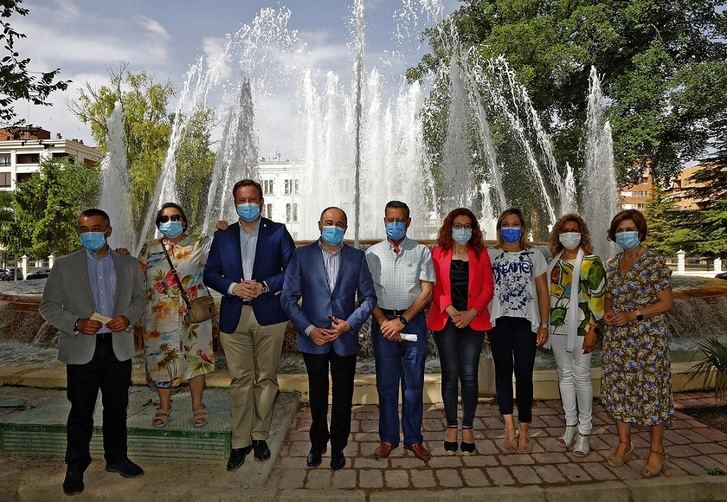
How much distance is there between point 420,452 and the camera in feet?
13.3

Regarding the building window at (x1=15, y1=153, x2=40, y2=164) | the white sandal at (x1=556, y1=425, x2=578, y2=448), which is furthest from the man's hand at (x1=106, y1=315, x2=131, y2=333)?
the building window at (x1=15, y1=153, x2=40, y2=164)

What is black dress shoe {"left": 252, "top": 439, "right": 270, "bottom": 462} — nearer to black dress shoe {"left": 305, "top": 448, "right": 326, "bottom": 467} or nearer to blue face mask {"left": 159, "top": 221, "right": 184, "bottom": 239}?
black dress shoe {"left": 305, "top": 448, "right": 326, "bottom": 467}

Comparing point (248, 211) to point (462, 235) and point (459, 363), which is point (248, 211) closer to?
point (462, 235)

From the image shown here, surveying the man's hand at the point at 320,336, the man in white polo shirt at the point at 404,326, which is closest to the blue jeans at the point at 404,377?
the man in white polo shirt at the point at 404,326

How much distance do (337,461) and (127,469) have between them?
154 centimetres

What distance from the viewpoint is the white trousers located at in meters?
4.17

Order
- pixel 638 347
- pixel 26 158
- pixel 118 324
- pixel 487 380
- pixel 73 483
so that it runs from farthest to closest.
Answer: pixel 26 158 < pixel 487 380 < pixel 638 347 < pixel 118 324 < pixel 73 483

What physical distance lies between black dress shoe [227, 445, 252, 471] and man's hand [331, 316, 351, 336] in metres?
1.15

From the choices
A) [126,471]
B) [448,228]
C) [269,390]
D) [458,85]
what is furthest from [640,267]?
[458,85]

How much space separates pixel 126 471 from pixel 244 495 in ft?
3.17

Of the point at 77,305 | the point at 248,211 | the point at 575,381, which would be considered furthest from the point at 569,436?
the point at 77,305

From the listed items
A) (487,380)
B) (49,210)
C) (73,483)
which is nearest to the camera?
(73,483)

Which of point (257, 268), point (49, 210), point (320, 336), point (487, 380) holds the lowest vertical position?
point (487, 380)

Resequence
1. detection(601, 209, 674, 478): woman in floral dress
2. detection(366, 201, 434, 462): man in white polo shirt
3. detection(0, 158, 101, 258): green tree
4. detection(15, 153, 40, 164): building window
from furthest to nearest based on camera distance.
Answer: detection(15, 153, 40, 164): building window < detection(0, 158, 101, 258): green tree < detection(366, 201, 434, 462): man in white polo shirt < detection(601, 209, 674, 478): woman in floral dress
